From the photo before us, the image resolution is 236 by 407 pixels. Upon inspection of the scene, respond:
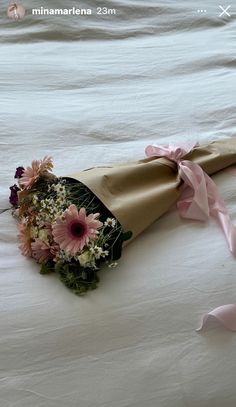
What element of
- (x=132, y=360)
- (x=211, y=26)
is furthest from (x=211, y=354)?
(x=211, y=26)

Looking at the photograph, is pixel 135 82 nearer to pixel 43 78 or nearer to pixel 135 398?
pixel 43 78

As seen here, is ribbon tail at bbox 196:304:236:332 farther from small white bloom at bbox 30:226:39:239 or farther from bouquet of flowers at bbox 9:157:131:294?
small white bloom at bbox 30:226:39:239

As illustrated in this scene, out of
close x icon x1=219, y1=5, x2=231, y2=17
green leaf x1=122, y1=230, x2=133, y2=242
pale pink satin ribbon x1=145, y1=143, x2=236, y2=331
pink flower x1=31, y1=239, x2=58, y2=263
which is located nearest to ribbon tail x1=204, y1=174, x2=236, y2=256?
pale pink satin ribbon x1=145, y1=143, x2=236, y2=331

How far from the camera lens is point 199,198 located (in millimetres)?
909

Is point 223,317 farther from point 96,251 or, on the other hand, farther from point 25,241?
point 25,241

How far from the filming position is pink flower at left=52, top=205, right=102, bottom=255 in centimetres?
77

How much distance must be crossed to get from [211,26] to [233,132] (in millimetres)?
654

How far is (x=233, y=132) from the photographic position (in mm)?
1146

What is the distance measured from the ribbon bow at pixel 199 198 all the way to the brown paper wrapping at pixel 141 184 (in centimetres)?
2

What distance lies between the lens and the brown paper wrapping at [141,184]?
0.84 meters

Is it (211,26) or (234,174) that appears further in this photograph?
Result: (211,26)

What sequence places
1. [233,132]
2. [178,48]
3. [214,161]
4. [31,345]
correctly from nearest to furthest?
[31,345], [214,161], [233,132], [178,48]

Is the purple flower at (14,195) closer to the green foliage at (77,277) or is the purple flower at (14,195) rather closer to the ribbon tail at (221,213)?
the green foliage at (77,277)

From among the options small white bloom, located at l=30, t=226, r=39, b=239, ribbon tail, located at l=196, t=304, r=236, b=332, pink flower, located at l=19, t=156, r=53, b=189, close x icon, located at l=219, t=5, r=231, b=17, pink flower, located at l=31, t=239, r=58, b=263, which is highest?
close x icon, located at l=219, t=5, r=231, b=17
